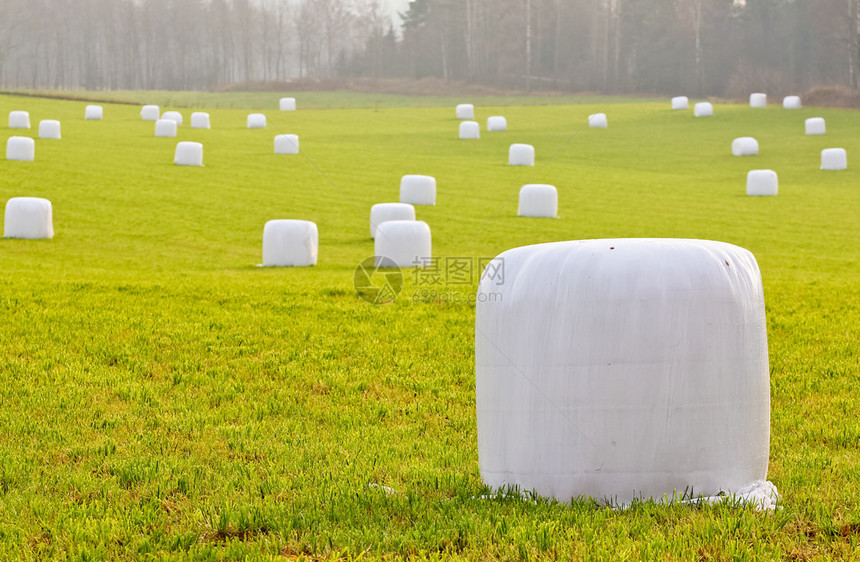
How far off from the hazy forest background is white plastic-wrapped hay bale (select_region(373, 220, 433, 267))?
6632 centimetres

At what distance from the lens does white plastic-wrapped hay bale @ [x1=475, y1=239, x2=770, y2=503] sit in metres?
4.41

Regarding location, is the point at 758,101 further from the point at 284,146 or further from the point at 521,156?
the point at 284,146

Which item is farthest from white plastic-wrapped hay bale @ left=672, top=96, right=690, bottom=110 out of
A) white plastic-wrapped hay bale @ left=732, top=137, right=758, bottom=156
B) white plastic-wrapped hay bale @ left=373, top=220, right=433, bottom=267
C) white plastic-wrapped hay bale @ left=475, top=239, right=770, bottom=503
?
white plastic-wrapped hay bale @ left=475, top=239, right=770, bottom=503

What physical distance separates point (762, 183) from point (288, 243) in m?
19.0

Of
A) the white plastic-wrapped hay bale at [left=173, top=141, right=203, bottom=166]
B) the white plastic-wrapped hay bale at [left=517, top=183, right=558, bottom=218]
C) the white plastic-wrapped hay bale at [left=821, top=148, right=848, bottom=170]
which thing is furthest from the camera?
the white plastic-wrapped hay bale at [left=821, top=148, right=848, bottom=170]

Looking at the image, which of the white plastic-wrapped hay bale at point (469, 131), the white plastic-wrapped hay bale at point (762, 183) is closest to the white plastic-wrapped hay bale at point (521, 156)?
the white plastic-wrapped hay bale at point (762, 183)

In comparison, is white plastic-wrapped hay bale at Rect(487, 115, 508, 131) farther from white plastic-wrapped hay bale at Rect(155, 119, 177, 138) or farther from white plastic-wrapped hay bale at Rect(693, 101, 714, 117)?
white plastic-wrapped hay bale at Rect(155, 119, 177, 138)

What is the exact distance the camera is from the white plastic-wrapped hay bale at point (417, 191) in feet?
84.7

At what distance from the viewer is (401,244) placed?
55.0 ft

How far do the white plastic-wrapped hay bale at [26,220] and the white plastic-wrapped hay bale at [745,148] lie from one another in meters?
31.0

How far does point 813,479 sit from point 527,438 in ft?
5.78

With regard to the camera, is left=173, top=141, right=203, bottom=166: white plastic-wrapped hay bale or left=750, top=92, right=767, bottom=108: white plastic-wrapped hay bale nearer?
left=173, top=141, right=203, bottom=166: white plastic-wrapped hay bale

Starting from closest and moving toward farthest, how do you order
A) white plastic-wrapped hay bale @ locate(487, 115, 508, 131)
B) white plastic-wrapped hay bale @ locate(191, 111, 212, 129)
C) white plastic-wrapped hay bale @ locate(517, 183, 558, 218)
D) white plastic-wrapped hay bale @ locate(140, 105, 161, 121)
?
1. white plastic-wrapped hay bale @ locate(517, 183, 558, 218)
2. white plastic-wrapped hay bale @ locate(191, 111, 212, 129)
3. white plastic-wrapped hay bale @ locate(140, 105, 161, 121)
4. white plastic-wrapped hay bale @ locate(487, 115, 508, 131)

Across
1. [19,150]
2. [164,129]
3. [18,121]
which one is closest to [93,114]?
[18,121]
